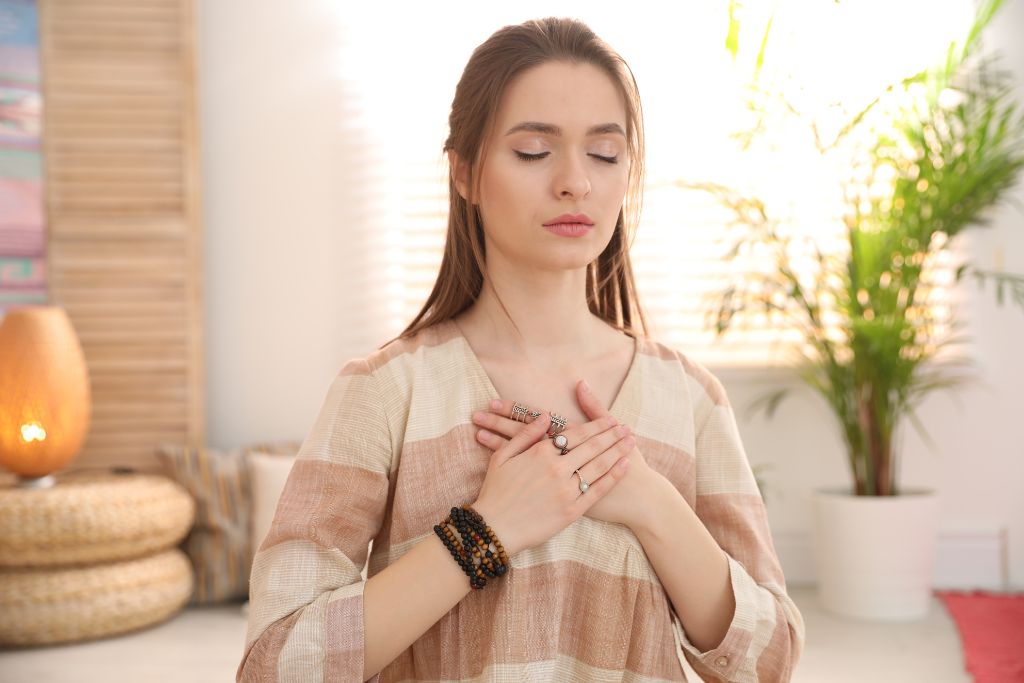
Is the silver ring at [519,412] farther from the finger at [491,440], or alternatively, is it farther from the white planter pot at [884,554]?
the white planter pot at [884,554]

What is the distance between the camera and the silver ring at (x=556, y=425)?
4.02 feet

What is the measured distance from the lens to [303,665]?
3.61 ft

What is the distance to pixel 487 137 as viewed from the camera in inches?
48.4

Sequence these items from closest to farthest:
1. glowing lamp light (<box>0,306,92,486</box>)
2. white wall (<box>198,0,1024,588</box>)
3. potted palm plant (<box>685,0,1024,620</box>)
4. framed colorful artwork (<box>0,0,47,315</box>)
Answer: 1. glowing lamp light (<box>0,306,92,486</box>)
2. potted palm plant (<box>685,0,1024,620</box>)
3. framed colorful artwork (<box>0,0,47,315</box>)
4. white wall (<box>198,0,1024,588</box>)

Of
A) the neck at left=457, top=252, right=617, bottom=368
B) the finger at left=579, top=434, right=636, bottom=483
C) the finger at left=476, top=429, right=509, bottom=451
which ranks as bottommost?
the finger at left=579, top=434, right=636, bottom=483

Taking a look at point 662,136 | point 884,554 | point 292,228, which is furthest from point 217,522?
point 884,554

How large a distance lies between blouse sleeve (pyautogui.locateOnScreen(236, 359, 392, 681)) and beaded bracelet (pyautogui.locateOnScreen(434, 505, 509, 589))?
11 centimetres

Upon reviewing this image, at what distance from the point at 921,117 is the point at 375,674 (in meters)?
2.76

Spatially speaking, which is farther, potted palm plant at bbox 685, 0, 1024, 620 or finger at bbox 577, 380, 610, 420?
potted palm plant at bbox 685, 0, 1024, 620

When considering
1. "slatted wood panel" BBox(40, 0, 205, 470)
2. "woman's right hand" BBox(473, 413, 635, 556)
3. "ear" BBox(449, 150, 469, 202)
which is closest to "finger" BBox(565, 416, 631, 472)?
"woman's right hand" BBox(473, 413, 635, 556)

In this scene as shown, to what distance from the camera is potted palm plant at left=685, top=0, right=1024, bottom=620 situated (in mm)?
3064

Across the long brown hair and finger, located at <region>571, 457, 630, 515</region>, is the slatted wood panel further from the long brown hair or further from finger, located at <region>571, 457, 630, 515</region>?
finger, located at <region>571, 457, 630, 515</region>

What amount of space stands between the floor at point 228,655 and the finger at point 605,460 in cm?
155

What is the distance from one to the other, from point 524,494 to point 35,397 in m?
2.35
